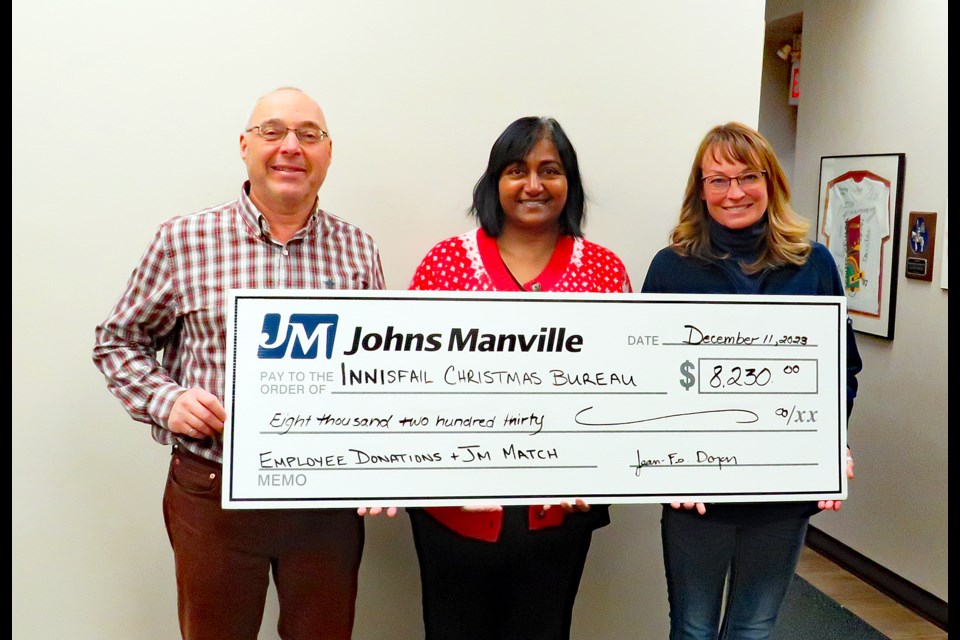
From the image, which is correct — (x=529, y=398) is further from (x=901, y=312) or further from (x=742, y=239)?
(x=901, y=312)

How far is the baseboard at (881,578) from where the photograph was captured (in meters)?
3.01

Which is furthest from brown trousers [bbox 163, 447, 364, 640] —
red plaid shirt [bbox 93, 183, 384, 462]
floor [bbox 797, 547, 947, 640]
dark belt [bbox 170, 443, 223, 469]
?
floor [bbox 797, 547, 947, 640]

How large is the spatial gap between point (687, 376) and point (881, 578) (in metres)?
2.24

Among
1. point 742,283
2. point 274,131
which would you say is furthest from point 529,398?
point 274,131

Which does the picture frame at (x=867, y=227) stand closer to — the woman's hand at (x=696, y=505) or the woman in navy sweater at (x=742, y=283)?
the woman in navy sweater at (x=742, y=283)

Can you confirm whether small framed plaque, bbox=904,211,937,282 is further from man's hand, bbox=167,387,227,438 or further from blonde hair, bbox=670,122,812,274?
man's hand, bbox=167,387,227,438

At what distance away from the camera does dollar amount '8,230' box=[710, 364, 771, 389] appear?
1.68 meters

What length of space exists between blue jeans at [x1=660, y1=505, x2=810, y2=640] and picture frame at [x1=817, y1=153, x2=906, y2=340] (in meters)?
1.84

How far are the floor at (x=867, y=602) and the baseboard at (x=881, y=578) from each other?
0.8 inches

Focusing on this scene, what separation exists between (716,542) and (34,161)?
75.0 inches

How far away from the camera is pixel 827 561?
3.63 metres

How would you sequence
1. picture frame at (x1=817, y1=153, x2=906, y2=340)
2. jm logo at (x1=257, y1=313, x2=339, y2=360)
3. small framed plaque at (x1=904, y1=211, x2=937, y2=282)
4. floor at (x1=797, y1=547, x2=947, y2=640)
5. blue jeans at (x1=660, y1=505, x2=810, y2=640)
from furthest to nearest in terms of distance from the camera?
picture frame at (x1=817, y1=153, x2=906, y2=340), small framed plaque at (x1=904, y1=211, x2=937, y2=282), floor at (x1=797, y1=547, x2=947, y2=640), blue jeans at (x1=660, y1=505, x2=810, y2=640), jm logo at (x1=257, y1=313, x2=339, y2=360)

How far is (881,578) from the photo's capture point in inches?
130

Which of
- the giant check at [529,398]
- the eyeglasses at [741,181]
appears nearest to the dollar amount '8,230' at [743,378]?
the giant check at [529,398]
